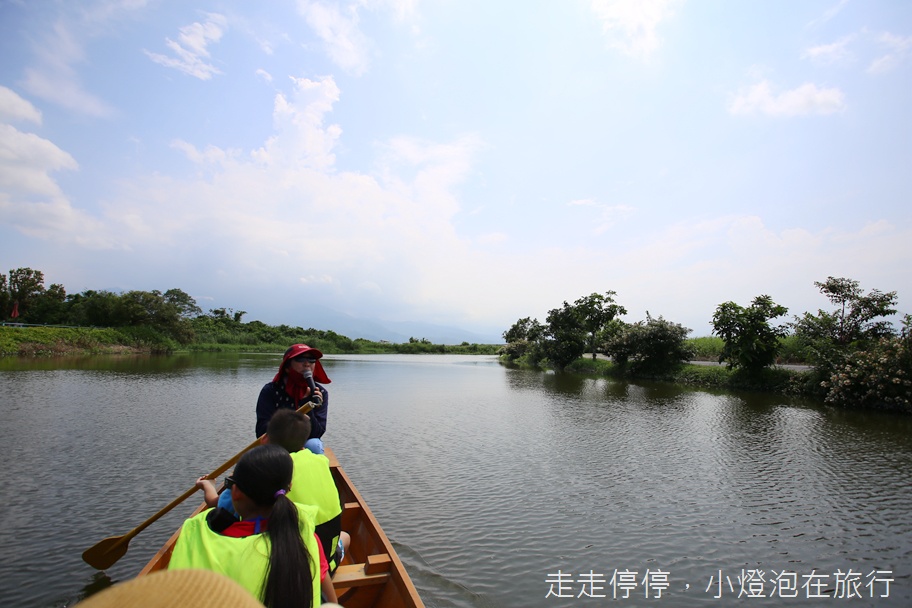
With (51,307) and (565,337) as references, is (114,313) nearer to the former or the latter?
(51,307)

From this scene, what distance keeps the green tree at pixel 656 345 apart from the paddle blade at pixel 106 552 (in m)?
26.9

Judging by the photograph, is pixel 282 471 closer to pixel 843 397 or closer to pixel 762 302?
pixel 843 397

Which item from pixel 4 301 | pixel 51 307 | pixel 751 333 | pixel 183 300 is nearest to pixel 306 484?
pixel 751 333

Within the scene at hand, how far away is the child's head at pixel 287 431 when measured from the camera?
3668 mm

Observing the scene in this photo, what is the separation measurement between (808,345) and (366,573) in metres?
22.6

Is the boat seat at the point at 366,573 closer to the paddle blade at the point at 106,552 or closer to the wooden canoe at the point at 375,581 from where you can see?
the wooden canoe at the point at 375,581

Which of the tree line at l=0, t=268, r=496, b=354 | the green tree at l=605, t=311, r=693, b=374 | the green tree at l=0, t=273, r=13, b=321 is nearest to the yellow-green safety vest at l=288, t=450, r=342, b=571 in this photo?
the green tree at l=605, t=311, r=693, b=374

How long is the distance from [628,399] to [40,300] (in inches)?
2352

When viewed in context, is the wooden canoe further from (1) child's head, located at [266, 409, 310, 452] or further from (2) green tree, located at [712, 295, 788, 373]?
(2) green tree, located at [712, 295, 788, 373]

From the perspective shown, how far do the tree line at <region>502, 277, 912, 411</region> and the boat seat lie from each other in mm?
18227

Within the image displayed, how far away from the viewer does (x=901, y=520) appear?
275 inches

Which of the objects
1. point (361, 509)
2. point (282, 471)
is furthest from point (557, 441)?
point (282, 471)

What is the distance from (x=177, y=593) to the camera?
0.62 m

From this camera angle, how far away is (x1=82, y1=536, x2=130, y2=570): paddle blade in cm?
500
